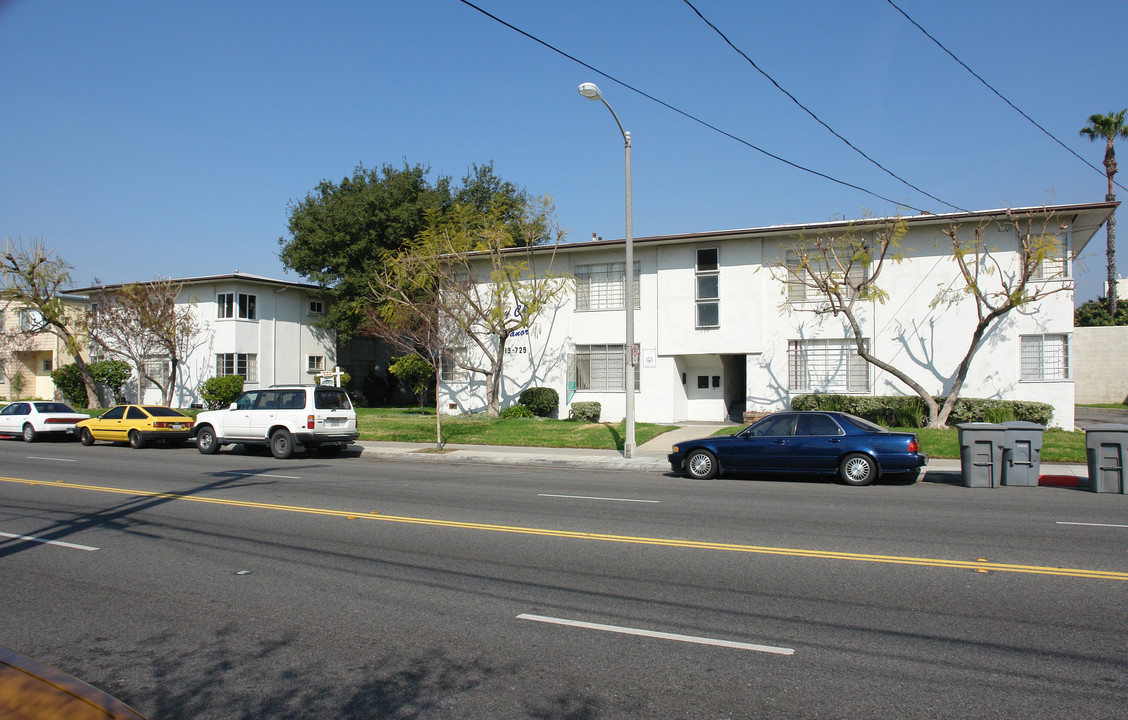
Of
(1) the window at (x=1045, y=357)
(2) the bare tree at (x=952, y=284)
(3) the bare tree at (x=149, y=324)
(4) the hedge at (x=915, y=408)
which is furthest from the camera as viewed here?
(3) the bare tree at (x=149, y=324)

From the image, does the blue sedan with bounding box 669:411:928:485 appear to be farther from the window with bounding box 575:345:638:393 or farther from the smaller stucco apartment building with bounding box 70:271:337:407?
the smaller stucco apartment building with bounding box 70:271:337:407

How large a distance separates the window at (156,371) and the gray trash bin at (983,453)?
36.6 m

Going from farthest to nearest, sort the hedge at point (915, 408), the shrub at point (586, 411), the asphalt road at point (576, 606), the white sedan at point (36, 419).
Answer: the shrub at point (586, 411) → the white sedan at point (36, 419) → the hedge at point (915, 408) → the asphalt road at point (576, 606)

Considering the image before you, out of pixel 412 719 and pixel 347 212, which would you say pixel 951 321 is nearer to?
pixel 412 719

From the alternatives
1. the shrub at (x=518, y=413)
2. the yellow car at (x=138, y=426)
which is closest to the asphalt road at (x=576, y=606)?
the yellow car at (x=138, y=426)

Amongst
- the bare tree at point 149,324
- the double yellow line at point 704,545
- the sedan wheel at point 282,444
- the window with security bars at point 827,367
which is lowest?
the double yellow line at point 704,545

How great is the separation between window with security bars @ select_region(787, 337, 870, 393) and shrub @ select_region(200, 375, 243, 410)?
24.5 m

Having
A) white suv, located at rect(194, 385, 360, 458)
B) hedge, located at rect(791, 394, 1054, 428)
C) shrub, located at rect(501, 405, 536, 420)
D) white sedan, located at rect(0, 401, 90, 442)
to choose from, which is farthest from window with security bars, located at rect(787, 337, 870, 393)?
white sedan, located at rect(0, 401, 90, 442)

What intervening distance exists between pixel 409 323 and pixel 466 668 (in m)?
26.2

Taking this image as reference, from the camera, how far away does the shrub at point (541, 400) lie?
28297mm

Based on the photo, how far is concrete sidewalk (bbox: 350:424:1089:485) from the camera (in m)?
15.9

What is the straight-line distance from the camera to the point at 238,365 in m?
37.9

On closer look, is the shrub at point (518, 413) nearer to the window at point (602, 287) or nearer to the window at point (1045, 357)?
the window at point (602, 287)

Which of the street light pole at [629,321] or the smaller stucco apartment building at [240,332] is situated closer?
the street light pole at [629,321]
